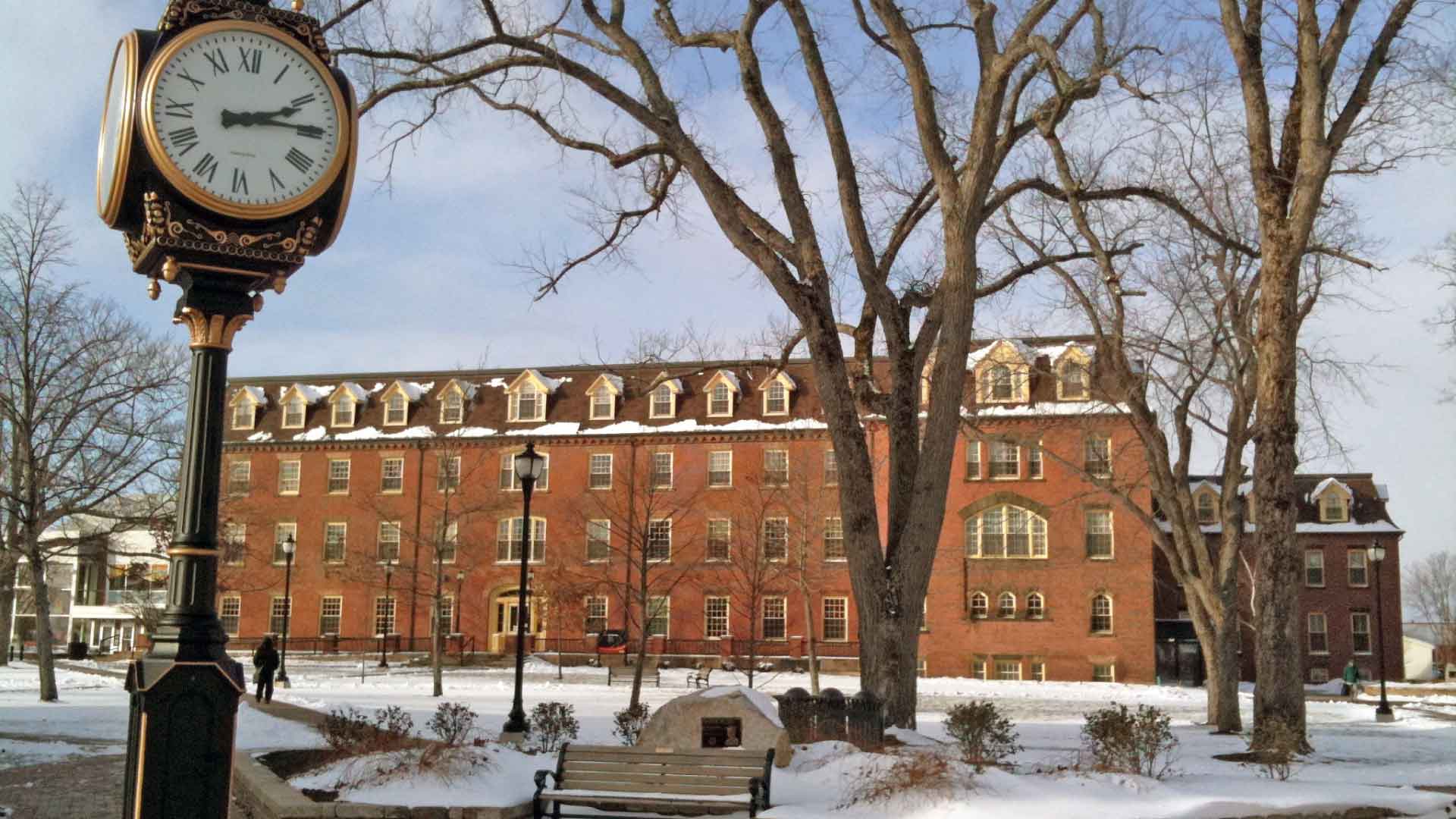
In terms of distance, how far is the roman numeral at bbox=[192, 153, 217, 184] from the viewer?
17.3ft

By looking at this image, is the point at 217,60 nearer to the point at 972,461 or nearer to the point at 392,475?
the point at 972,461

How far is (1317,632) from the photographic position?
2076 inches

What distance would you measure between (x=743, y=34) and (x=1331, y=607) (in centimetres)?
4544

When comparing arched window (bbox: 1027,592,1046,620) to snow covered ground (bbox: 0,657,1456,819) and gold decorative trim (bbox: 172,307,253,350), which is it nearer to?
snow covered ground (bbox: 0,657,1456,819)

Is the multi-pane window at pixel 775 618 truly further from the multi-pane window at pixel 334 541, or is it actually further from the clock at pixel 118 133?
the clock at pixel 118 133

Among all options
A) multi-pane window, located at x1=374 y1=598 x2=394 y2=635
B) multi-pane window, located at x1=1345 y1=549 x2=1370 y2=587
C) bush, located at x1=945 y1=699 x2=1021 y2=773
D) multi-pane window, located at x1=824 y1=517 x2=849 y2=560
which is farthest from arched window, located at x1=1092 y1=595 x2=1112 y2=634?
bush, located at x1=945 y1=699 x2=1021 y2=773

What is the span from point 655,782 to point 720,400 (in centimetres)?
4132

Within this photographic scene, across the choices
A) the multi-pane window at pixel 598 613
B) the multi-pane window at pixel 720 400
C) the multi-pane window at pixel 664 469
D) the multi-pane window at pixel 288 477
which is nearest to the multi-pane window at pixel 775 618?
the multi-pane window at pixel 664 469

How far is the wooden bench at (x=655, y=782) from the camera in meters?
10.2

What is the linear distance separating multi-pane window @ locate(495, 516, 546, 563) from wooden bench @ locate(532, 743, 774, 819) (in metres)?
42.0

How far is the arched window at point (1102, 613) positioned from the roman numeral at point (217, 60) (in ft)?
145

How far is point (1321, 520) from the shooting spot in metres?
53.8

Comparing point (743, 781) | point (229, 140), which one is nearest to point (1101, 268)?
point (743, 781)

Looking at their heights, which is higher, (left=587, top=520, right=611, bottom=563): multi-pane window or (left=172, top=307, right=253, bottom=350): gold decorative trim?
(left=587, top=520, right=611, bottom=563): multi-pane window
